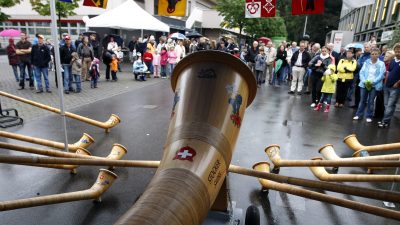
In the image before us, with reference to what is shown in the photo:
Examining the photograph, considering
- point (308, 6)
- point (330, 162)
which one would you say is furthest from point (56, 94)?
point (330, 162)

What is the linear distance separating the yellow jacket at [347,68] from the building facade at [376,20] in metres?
5.00

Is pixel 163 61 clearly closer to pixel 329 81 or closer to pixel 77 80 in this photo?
pixel 77 80

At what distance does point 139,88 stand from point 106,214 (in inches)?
357

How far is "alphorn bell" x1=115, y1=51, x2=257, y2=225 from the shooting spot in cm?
166

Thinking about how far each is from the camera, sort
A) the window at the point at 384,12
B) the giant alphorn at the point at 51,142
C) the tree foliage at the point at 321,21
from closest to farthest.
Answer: the giant alphorn at the point at 51,142
the window at the point at 384,12
the tree foliage at the point at 321,21

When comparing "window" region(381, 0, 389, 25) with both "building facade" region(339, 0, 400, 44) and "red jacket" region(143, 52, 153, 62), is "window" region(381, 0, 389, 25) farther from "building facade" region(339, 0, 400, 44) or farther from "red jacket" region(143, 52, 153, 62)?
"red jacket" region(143, 52, 153, 62)

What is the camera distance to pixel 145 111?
28.1 feet

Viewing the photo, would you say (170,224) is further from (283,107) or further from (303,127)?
(283,107)

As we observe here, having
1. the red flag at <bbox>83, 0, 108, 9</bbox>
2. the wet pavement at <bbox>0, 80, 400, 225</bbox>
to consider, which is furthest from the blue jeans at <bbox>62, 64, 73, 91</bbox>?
the red flag at <bbox>83, 0, 108, 9</bbox>

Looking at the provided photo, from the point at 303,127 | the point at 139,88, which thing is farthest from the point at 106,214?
the point at 139,88

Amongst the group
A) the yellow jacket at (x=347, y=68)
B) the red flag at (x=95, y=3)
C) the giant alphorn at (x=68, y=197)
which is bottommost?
the giant alphorn at (x=68, y=197)

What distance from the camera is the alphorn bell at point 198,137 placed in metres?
1.66

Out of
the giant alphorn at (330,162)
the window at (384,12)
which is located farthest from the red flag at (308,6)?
the window at (384,12)

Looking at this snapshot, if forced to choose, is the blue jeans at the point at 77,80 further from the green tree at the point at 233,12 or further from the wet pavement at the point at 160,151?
the green tree at the point at 233,12
